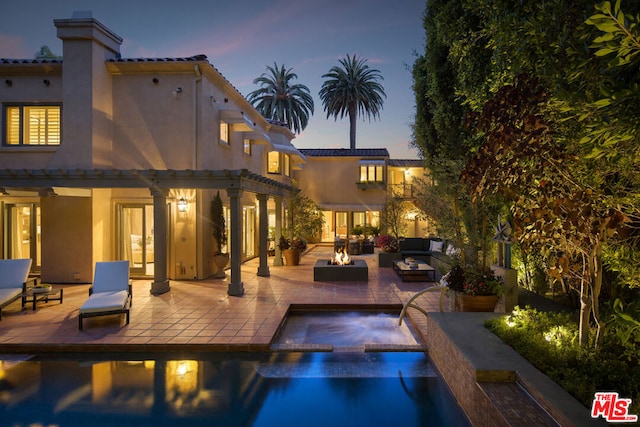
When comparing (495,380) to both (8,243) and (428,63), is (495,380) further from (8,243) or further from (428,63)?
(8,243)

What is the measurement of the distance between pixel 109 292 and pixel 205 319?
2662 millimetres

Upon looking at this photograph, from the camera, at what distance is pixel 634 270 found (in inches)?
153

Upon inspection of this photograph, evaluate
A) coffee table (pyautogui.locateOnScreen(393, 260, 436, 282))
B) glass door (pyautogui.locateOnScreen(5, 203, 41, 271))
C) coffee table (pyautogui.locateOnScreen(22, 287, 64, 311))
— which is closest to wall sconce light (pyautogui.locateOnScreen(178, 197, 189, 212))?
coffee table (pyautogui.locateOnScreen(22, 287, 64, 311))

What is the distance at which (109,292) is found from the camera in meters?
9.00

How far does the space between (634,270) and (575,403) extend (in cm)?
156

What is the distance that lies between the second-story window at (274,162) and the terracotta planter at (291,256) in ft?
26.4

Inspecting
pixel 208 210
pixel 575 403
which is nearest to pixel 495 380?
pixel 575 403

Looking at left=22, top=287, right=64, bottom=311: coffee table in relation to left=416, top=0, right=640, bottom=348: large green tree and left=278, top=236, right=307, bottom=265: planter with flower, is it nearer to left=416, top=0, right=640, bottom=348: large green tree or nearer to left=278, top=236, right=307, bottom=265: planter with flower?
left=278, top=236, right=307, bottom=265: planter with flower

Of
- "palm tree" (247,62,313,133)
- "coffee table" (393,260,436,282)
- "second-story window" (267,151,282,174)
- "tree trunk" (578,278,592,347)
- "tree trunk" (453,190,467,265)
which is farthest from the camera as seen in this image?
"palm tree" (247,62,313,133)

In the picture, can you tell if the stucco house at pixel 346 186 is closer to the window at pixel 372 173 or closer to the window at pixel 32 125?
the window at pixel 372 173

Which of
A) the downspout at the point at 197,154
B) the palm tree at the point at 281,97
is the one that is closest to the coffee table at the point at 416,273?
the downspout at the point at 197,154

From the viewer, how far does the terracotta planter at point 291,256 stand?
16.6 metres

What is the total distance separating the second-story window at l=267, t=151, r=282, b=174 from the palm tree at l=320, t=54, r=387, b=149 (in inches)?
506

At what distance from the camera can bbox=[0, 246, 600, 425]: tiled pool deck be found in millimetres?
6961
